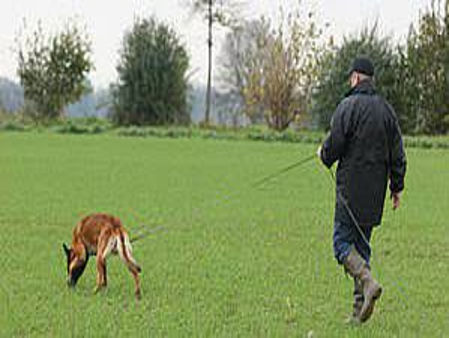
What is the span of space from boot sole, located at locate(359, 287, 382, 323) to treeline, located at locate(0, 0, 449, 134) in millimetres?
35230

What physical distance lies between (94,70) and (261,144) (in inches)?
742

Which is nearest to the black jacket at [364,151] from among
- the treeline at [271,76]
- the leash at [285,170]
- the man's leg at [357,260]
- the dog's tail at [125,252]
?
the man's leg at [357,260]

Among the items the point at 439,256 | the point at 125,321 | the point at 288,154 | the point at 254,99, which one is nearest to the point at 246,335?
the point at 125,321

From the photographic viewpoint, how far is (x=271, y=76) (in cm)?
4431

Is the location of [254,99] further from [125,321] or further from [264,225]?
[125,321]

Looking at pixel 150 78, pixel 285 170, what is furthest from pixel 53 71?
pixel 285 170

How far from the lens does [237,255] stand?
31.0ft

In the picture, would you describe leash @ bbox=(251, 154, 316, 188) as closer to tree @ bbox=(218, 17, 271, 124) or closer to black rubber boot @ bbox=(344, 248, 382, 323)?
black rubber boot @ bbox=(344, 248, 382, 323)

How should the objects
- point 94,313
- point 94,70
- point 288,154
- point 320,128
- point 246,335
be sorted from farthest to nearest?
point 94,70 → point 320,128 → point 288,154 → point 94,313 → point 246,335

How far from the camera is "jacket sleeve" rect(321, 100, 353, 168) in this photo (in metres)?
6.31

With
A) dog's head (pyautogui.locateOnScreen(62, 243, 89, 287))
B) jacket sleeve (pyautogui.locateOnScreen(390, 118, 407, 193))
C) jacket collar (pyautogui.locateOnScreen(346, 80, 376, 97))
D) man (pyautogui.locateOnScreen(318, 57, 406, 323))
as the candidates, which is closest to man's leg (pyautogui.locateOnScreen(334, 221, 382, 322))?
man (pyautogui.locateOnScreen(318, 57, 406, 323))

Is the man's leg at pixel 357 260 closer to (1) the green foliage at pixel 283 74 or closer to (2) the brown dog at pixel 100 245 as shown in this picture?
(2) the brown dog at pixel 100 245

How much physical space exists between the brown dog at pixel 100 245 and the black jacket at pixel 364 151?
73.1 inches

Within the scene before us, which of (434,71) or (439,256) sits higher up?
(434,71)
